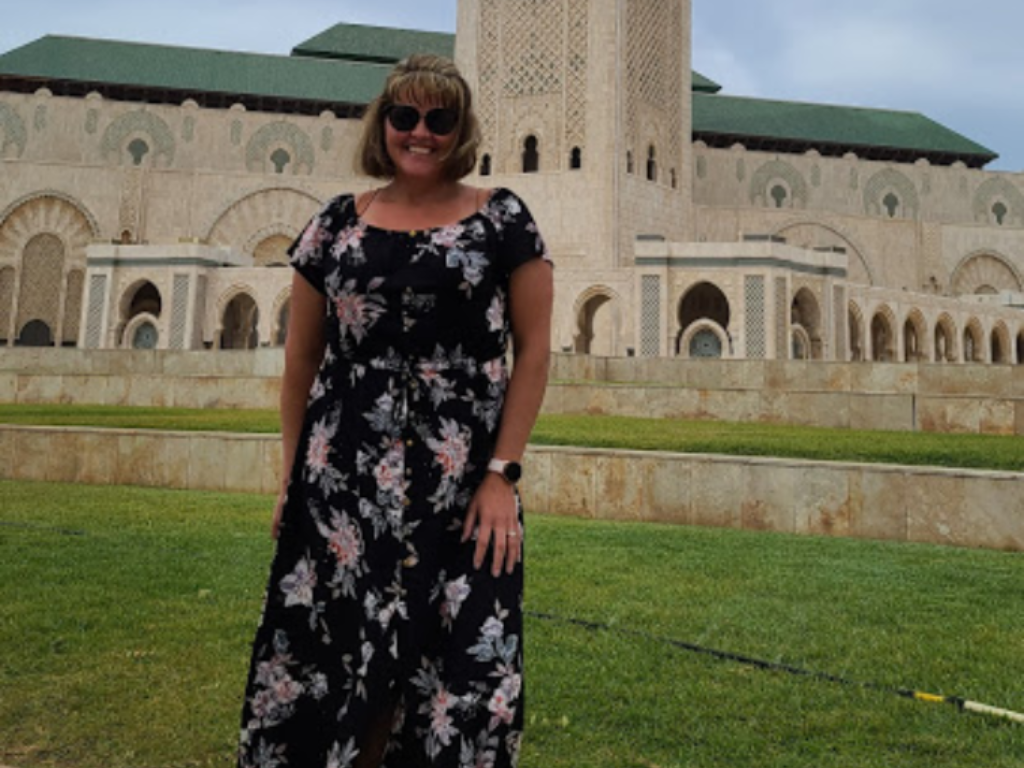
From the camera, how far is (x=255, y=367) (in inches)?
605

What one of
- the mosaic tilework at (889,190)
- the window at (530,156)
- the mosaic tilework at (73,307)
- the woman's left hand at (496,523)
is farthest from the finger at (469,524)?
the mosaic tilework at (889,190)

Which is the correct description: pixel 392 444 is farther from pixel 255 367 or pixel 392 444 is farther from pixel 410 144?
pixel 255 367

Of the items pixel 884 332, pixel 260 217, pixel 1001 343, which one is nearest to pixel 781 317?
pixel 884 332

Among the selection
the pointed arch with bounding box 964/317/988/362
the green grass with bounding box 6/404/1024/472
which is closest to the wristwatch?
the green grass with bounding box 6/404/1024/472

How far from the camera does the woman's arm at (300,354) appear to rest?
174 cm

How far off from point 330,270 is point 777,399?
974 centimetres

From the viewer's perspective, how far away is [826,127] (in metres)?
37.2

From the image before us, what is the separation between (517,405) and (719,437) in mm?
6718

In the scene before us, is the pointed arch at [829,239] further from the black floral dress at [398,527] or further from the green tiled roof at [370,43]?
the black floral dress at [398,527]

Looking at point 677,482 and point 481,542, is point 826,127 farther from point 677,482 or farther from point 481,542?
point 481,542

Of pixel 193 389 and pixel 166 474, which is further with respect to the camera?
pixel 193 389

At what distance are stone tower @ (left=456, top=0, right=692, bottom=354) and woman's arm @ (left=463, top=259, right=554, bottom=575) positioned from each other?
2198 cm

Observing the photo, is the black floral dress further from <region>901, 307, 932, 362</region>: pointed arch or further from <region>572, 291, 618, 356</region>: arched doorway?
<region>901, 307, 932, 362</region>: pointed arch

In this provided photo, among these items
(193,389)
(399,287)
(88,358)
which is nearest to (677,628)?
(399,287)
